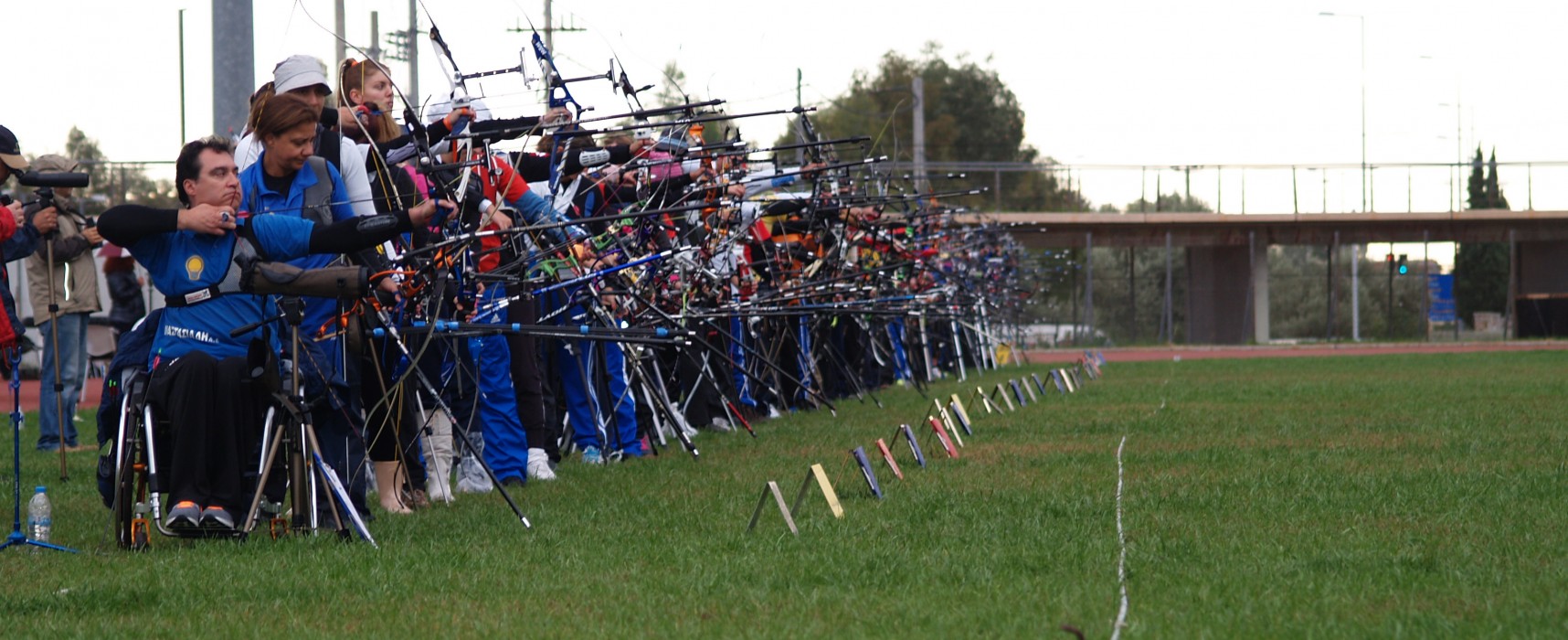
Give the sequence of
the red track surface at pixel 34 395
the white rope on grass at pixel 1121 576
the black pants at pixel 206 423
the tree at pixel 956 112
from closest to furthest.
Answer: the white rope on grass at pixel 1121 576
the black pants at pixel 206 423
the red track surface at pixel 34 395
the tree at pixel 956 112

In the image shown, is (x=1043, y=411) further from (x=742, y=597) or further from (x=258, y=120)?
(x=742, y=597)

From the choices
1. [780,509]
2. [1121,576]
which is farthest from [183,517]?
[1121,576]

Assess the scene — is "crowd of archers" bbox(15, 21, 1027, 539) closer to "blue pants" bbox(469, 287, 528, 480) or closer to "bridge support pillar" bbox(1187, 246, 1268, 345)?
"blue pants" bbox(469, 287, 528, 480)

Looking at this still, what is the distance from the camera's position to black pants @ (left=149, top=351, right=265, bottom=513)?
6141 mm

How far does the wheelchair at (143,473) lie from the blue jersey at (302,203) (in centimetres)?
53

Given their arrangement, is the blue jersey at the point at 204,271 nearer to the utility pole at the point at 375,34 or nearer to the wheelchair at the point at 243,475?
the wheelchair at the point at 243,475

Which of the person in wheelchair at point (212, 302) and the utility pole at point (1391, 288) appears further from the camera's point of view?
the utility pole at point (1391, 288)

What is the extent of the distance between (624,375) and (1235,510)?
4.21 meters

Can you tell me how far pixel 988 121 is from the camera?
227 ft

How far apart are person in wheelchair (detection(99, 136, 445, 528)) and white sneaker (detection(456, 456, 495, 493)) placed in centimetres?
203

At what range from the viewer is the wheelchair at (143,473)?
613 cm

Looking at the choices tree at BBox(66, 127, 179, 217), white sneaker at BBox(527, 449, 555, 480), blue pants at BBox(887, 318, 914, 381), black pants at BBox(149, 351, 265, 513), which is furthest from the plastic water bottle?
tree at BBox(66, 127, 179, 217)

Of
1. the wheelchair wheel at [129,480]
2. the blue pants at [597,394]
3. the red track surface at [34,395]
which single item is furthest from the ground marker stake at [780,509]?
the red track surface at [34,395]

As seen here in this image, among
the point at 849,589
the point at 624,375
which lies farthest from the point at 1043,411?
the point at 849,589
